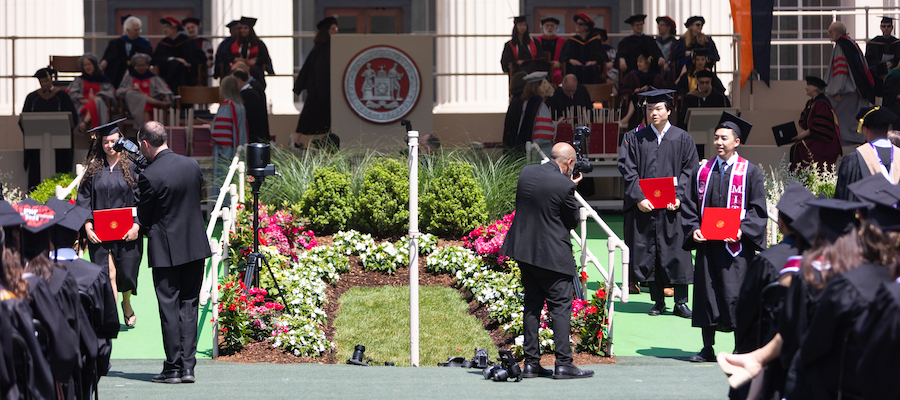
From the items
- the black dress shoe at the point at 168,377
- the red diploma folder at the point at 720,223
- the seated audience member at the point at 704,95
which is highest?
the seated audience member at the point at 704,95

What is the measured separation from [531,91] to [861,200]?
9117 millimetres

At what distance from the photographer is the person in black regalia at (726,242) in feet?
23.6

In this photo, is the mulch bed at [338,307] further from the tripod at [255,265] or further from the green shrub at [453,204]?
the tripod at [255,265]

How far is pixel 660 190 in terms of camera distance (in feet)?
29.1

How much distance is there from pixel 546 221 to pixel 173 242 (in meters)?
2.40

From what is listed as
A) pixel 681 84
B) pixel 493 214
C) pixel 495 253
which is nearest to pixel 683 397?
pixel 495 253

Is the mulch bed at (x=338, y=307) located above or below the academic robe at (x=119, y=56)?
below

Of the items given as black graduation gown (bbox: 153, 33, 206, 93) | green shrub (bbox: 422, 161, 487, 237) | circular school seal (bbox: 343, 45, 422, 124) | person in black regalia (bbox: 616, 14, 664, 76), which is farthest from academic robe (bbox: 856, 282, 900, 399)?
black graduation gown (bbox: 153, 33, 206, 93)

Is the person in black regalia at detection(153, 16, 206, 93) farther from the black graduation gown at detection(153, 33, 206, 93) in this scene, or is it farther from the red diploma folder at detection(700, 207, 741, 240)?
the red diploma folder at detection(700, 207, 741, 240)

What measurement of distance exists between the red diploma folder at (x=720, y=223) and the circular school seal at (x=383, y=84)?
7.28 meters

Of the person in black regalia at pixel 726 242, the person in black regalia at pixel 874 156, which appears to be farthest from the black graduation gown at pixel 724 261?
the person in black regalia at pixel 874 156

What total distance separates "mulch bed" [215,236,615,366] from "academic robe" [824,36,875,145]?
23.6 ft

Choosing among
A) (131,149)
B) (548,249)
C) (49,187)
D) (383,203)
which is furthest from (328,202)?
(548,249)

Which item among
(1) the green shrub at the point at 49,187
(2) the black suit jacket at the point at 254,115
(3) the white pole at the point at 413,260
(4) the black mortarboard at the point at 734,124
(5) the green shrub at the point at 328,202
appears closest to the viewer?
(4) the black mortarboard at the point at 734,124
